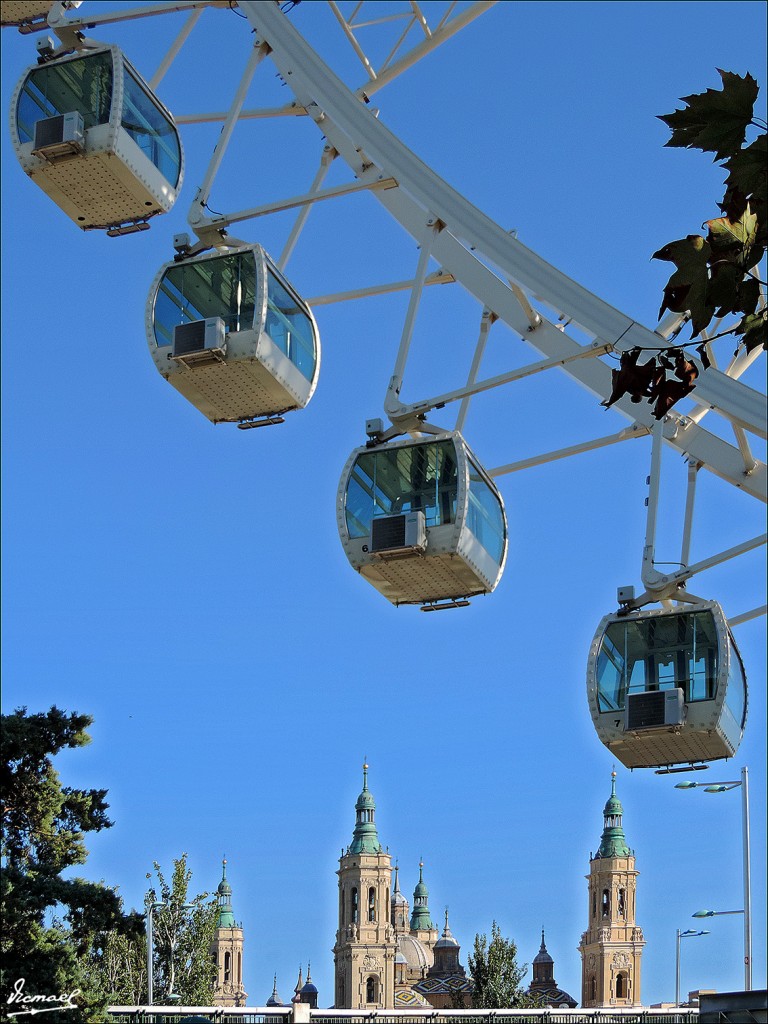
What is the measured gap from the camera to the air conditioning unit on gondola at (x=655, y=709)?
20.8 m

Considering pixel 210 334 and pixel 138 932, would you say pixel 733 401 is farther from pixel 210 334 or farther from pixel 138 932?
pixel 138 932

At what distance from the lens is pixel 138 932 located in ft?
71.3

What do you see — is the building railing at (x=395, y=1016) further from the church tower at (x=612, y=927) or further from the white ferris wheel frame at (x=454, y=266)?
the church tower at (x=612, y=927)

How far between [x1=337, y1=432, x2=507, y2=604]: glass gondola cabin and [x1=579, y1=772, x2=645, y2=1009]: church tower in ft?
439

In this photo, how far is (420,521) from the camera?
2145 cm

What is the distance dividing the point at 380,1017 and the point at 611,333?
8267 mm

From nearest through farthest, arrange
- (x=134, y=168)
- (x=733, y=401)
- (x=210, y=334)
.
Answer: (x=733, y=401)
(x=210, y=334)
(x=134, y=168)

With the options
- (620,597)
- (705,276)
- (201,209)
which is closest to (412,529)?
(620,597)

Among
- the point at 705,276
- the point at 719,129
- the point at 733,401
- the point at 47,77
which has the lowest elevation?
the point at 705,276

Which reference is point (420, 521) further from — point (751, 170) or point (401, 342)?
point (751, 170)

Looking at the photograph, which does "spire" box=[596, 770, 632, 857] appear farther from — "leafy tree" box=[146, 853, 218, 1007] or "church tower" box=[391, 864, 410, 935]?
"leafy tree" box=[146, 853, 218, 1007]

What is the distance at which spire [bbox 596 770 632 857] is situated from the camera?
159 metres

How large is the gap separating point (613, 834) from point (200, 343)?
470 ft

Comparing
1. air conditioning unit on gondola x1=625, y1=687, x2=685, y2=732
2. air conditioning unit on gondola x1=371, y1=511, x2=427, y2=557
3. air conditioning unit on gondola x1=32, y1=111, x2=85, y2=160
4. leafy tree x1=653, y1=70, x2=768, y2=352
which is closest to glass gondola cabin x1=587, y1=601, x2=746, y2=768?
air conditioning unit on gondola x1=625, y1=687, x2=685, y2=732
